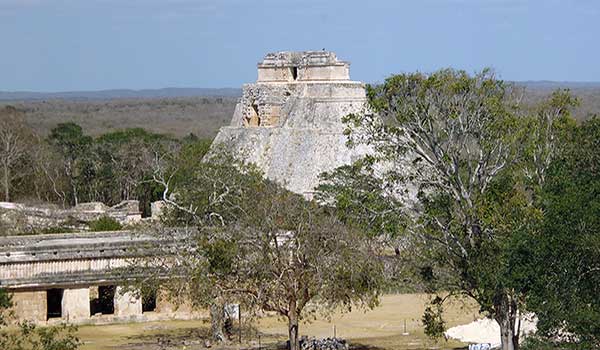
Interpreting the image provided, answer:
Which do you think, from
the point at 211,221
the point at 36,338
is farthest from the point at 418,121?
the point at 36,338

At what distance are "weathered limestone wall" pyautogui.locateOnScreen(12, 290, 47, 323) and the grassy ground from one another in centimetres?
94

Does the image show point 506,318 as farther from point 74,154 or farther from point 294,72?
point 74,154

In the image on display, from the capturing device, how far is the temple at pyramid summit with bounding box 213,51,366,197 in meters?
39.7

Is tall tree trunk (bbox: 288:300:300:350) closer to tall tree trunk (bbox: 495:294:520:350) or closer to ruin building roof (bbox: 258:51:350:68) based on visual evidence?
tall tree trunk (bbox: 495:294:520:350)

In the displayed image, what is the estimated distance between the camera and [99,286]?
28000 mm

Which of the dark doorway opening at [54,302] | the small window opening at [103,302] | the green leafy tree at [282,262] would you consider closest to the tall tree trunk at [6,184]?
the small window opening at [103,302]

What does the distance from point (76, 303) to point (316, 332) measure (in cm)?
509

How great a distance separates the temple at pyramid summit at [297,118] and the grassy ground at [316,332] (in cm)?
1052

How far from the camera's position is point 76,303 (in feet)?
89.0

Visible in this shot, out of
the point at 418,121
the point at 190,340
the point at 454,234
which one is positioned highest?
the point at 418,121

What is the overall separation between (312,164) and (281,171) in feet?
3.80

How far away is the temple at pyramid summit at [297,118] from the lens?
39656 mm

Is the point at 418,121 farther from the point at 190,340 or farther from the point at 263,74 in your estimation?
the point at 263,74

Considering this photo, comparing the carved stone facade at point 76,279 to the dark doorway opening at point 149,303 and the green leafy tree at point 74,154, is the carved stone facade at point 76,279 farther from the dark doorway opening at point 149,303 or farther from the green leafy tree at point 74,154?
the green leafy tree at point 74,154
